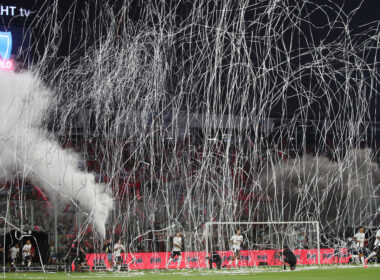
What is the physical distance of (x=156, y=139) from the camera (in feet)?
98.1

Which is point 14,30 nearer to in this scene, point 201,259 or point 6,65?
point 6,65

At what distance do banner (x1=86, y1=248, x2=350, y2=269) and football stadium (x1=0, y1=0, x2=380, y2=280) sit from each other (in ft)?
0.15

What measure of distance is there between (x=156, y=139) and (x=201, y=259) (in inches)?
400

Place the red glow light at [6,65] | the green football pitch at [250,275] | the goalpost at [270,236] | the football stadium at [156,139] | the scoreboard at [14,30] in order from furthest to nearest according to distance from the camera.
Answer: the scoreboard at [14,30] → the red glow light at [6,65] → the goalpost at [270,236] → the football stadium at [156,139] → the green football pitch at [250,275]

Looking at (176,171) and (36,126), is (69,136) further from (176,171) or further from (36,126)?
(176,171)

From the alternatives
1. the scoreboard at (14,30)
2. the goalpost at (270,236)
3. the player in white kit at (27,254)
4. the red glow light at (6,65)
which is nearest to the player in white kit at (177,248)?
the player in white kit at (27,254)

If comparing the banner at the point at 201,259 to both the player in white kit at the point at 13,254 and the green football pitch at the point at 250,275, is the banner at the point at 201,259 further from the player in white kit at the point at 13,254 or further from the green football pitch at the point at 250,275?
the green football pitch at the point at 250,275

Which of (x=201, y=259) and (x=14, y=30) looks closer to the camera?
(x=201, y=259)

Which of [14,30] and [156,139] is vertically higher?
[14,30]

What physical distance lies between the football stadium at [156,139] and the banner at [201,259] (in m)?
→ 0.05

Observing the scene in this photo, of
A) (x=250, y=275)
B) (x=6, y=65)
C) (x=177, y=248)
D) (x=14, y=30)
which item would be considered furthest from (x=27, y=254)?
(x=14, y=30)

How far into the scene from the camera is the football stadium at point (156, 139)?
19.2 metres

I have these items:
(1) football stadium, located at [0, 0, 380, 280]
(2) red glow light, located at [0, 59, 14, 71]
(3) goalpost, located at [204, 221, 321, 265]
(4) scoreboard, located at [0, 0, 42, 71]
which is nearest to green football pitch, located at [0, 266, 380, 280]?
(1) football stadium, located at [0, 0, 380, 280]

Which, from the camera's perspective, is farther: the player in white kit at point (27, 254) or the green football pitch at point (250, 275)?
the player in white kit at point (27, 254)
